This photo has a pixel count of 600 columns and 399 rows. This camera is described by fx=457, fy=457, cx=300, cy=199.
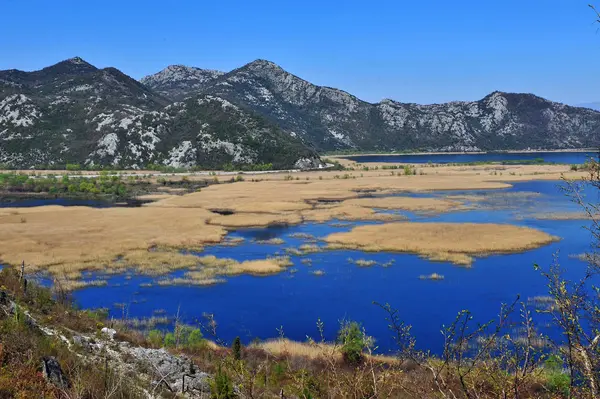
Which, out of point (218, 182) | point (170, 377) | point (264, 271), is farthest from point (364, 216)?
point (218, 182)

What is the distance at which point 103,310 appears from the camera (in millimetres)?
31344

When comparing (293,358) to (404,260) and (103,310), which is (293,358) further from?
(404,260)

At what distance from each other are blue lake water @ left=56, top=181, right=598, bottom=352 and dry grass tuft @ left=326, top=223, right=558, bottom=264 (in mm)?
1870

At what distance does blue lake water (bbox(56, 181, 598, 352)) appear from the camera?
3117cm

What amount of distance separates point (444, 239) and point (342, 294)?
19.8m

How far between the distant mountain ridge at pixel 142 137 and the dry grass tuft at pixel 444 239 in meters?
116

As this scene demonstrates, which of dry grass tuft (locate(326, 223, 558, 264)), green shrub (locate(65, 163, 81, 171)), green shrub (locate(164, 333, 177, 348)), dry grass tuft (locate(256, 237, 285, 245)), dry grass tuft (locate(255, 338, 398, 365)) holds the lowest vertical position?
dry grass tuft (locate(255, 338, 398, 365))

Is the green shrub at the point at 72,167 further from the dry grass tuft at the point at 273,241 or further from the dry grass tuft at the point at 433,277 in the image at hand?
the dry grass tuft at the point at 433,277

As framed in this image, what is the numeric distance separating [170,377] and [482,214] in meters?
59.4

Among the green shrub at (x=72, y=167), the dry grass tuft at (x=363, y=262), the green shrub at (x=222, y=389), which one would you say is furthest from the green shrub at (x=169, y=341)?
the green shrub at (x=72, y=167)

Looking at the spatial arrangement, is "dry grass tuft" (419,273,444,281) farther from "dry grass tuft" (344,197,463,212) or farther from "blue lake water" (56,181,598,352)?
"dry grass tuft" (344,197,463,212)

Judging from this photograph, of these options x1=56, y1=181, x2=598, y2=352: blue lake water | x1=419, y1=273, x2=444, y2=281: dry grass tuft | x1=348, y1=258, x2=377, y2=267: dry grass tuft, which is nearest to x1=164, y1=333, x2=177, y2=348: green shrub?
x1=56, y1=181, x2=598, y2=352: blue lake water

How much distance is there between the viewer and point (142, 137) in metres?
176

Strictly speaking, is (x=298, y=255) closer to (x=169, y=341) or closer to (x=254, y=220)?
(x=254, y=220)
